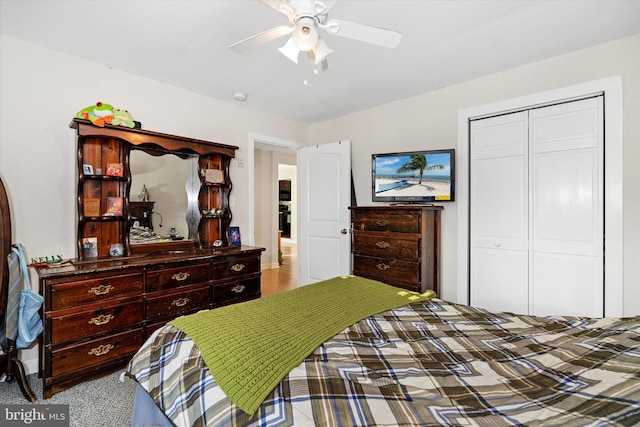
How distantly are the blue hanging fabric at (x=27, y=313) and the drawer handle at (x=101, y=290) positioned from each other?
0.26 metres

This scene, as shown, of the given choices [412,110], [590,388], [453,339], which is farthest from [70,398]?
[412,110]

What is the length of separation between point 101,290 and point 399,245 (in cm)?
Result: 243

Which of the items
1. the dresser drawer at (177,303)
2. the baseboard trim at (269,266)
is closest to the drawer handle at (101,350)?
the dresser drawer at (177,303)

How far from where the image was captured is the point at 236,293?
2.91 metres

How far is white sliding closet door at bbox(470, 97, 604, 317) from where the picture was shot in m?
2.44

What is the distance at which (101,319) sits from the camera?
2123mm

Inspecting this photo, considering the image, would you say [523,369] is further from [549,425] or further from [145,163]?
[145,163]

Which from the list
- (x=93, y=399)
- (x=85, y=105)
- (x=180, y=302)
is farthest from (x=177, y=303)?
(x=85, y=105)

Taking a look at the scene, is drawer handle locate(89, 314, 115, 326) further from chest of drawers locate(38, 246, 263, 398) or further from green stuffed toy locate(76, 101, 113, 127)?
green stuffed toy locate(76, 101, 113, 127)

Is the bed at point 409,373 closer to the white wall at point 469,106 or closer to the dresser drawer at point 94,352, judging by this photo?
the dresser drawer at point 94,352

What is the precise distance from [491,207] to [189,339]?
284 centimetres

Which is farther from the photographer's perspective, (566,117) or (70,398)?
(566,117)

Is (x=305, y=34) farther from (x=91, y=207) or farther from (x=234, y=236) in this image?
(x=234, y=236)

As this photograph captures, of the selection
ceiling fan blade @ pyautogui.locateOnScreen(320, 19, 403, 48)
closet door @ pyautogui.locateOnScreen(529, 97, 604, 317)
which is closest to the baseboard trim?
closet door @ pyautogui.locateOnScreen(529, 97, 604, 317)
